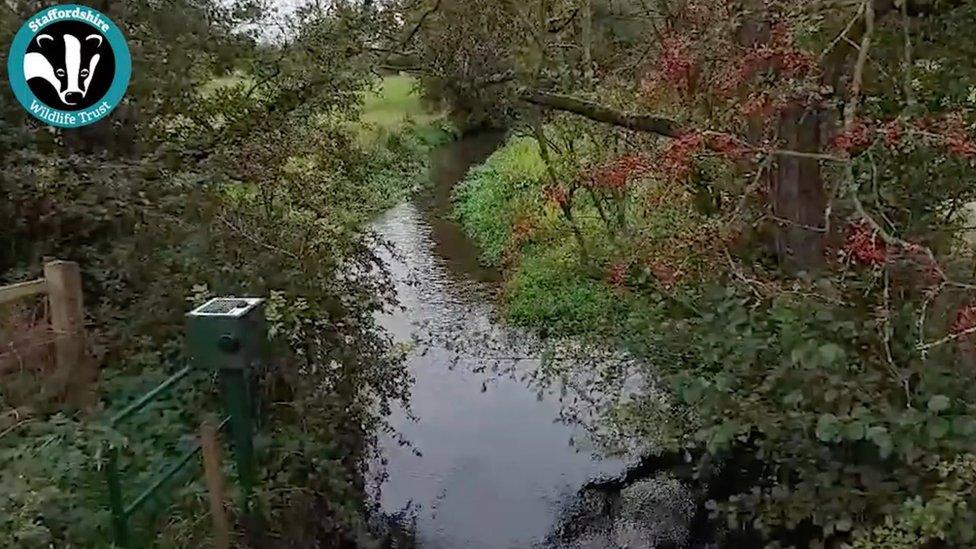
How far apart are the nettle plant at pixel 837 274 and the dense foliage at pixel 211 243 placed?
160 centimetres

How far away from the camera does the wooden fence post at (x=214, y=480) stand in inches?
122

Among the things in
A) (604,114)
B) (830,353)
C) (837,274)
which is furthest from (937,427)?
(604,114)

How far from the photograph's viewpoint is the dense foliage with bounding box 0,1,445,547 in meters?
3.62

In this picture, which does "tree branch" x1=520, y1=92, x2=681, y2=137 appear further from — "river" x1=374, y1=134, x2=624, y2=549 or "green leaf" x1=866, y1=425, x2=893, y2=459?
"green leaf" x1=866, y1=425, x2=893, y2=459

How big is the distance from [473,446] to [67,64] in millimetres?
3512

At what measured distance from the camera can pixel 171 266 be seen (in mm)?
4465

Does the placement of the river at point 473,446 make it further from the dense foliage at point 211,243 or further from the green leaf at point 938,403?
the green leaf at point 938,403

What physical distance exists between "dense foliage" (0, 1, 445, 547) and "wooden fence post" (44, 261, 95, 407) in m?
0.06

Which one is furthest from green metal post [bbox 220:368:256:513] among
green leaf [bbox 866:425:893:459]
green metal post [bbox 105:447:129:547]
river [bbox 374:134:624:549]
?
green leaf [bbox 866:425:893:459]

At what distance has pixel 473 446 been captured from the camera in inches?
247

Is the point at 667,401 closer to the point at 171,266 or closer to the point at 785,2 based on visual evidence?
the point at 785,2

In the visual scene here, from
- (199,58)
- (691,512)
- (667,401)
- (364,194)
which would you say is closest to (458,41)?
(364,194)

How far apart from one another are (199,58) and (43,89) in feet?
3.42

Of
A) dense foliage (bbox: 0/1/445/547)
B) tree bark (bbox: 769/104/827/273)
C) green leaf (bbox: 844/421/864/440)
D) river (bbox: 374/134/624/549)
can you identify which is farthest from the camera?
river (bbox: 374/134/624/549)
